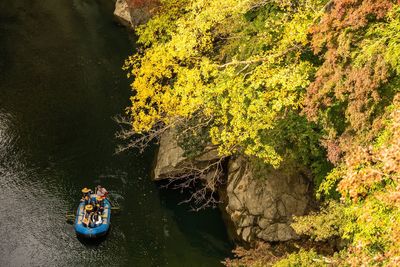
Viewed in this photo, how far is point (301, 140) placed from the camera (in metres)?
13.0

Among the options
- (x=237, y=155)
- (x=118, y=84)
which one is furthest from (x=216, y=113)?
(x=118, y=84)

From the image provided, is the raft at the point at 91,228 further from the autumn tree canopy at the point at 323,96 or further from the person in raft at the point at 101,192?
the autumn tree canopy at the point at 323,96

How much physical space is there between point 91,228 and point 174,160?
13.7 feet

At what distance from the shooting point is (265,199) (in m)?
15.5

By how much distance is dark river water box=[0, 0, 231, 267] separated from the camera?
1597cm

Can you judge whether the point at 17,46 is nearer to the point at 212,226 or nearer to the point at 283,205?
the point at 212,226

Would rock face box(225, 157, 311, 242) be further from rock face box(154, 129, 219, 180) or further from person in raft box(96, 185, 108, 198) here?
person in raft box(96, 185, 108, 198)

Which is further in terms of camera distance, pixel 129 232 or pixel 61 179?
pixel 61 179

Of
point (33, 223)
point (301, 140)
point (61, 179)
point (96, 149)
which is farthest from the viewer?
point (96, 149)

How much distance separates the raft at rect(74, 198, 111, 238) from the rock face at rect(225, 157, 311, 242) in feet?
16.1

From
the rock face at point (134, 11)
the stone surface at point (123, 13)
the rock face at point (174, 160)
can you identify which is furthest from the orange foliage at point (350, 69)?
the stone surface at point (123, 13)

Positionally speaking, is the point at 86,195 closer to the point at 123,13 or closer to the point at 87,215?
the point at 87,215

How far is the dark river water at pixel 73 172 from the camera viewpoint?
52.4 feet

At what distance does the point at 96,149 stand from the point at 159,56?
8.03m
